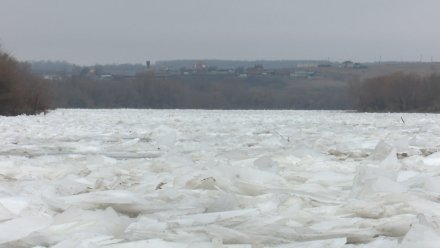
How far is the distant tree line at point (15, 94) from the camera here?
22453 mm

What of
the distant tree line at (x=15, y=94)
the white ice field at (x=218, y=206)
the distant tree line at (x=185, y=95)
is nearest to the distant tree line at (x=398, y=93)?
the distant tree line at (x=185, y=95)

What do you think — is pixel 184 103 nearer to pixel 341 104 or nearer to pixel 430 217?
pixel 341 104

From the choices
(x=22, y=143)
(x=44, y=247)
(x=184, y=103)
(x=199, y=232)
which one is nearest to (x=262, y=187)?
(x=199, y=232)

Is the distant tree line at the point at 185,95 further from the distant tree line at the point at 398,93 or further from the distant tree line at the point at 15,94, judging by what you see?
the distant tree line at the point at 15,94

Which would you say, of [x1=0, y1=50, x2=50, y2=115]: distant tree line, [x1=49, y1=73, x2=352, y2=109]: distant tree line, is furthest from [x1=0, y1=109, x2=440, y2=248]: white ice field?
[x1=49, y1=73, x2=352, y2=109]: distant tree line

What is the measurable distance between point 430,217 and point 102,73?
306 feet

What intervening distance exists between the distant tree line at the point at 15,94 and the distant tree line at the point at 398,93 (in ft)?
109

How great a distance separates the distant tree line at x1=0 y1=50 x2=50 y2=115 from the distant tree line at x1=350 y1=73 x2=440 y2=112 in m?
33.3

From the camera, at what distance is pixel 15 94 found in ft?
75.2

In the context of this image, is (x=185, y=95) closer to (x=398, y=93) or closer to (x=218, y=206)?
(x=398, y=93)

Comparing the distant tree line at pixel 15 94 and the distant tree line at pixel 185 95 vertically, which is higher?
the distant tree line at pixel 15 94

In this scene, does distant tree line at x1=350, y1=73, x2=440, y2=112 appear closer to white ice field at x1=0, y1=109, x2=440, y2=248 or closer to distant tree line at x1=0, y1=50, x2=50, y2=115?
distant tree line at x1=0, y1=50, x2=50, y2=115

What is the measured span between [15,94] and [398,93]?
38542 mm

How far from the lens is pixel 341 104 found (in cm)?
7856
